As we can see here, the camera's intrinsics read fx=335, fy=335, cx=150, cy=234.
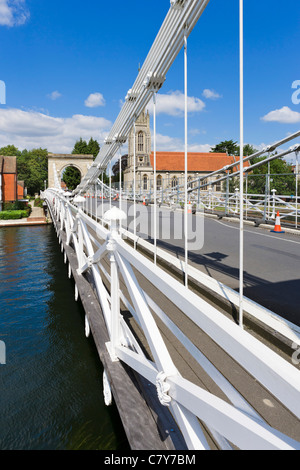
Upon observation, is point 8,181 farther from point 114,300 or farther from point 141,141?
point 141,141

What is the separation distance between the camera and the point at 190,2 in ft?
12.1

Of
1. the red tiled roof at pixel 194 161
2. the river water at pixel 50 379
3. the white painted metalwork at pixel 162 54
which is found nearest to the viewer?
the river water at pixel 50 379

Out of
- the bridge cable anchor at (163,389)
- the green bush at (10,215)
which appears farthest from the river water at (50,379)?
the green bush at (10,215)

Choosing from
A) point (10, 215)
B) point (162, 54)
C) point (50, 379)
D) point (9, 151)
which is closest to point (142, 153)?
point (9, 151)

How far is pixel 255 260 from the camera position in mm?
6172

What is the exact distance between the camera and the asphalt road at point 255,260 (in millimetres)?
4035

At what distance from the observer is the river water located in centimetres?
324

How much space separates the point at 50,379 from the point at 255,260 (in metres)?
3.97

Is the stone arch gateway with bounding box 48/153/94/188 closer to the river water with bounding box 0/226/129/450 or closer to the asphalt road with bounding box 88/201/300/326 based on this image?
the asphalt road with bounding box 88/201/300/326

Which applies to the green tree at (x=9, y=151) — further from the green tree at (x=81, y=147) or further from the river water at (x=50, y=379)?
the river water at (x=50, y=379)

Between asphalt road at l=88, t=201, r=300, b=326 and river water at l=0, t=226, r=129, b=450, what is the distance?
213 centimetres

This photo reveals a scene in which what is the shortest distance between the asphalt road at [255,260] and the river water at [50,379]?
213cm

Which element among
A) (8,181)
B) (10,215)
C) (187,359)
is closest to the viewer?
(187,359)

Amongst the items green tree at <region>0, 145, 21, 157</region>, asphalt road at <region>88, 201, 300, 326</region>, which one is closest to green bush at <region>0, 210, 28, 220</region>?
asphalt road at <region>88, 201, 300, 326</region>
